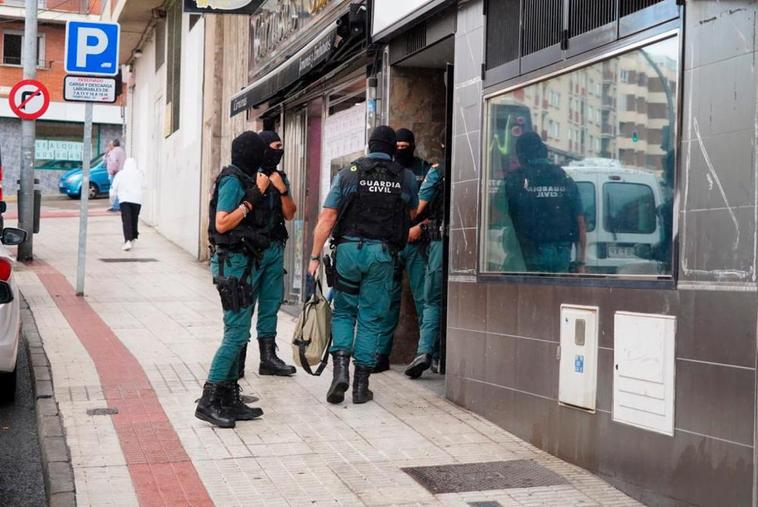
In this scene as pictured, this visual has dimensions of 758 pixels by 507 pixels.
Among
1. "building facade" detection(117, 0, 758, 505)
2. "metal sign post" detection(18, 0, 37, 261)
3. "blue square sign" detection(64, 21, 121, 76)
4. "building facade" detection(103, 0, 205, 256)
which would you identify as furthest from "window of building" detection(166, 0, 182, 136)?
"building facade" detection(117, 0, 758, 505)

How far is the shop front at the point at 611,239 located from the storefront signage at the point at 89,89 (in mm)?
6527

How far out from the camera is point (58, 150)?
40625 millimetres

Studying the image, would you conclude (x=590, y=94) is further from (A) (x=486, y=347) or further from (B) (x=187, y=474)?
(B) (x=187, y=474)

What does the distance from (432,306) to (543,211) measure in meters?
2.11

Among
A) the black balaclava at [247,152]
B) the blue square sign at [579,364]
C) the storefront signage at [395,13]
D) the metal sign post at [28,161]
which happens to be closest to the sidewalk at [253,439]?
the blue square sign at [579,364]

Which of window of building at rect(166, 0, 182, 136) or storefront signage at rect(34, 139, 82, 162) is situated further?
storefront signage at rect(34, 139, 82, 162)

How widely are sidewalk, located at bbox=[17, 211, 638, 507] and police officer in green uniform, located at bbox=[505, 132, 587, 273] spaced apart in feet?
3.72

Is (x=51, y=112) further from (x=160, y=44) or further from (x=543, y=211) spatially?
(x=543, y=211)

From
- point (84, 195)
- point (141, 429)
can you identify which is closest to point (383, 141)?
point (141, 429)

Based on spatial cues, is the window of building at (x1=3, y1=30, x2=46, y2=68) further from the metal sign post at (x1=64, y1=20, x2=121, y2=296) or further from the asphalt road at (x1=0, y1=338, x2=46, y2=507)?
the asphalt road at (x1=0, y1=338, x2=46, y2=507)

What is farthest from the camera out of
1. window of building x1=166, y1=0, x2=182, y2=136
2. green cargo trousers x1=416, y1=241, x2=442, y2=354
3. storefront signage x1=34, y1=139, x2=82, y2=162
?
storefront signage x1=34, y1=139, x2=82, y2=162

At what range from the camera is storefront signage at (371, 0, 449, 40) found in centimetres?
793

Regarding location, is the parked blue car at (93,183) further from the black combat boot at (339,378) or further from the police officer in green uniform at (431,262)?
the black combat boot at (339,378)

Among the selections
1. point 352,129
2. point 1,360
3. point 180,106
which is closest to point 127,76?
point 180,106
